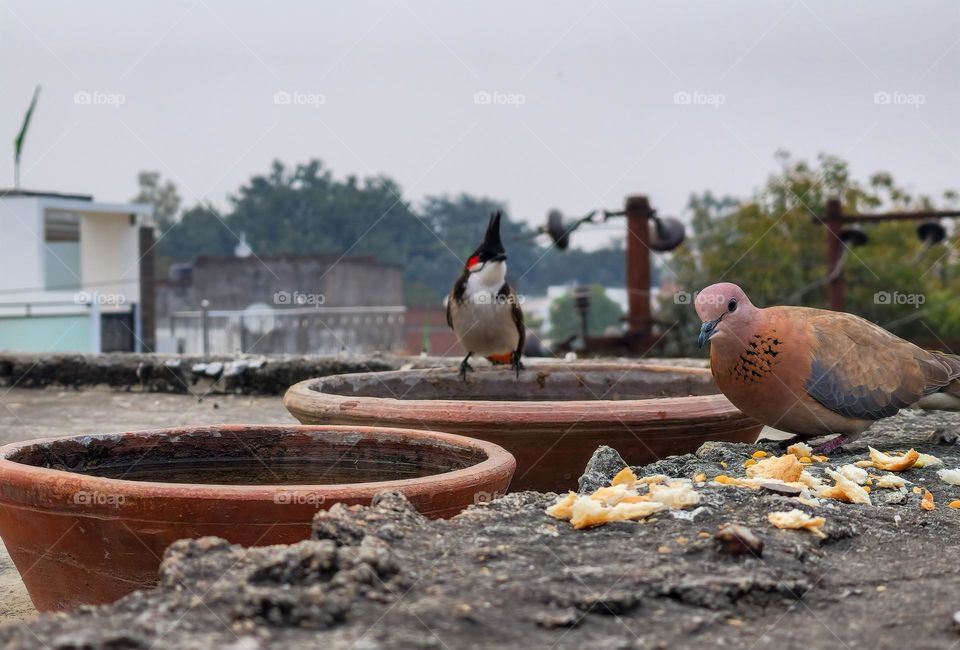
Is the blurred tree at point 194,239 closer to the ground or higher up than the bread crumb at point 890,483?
higher up

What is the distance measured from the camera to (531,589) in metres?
1.83

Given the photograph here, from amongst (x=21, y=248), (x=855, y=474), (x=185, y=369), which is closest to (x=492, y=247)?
(x=855, y=474)

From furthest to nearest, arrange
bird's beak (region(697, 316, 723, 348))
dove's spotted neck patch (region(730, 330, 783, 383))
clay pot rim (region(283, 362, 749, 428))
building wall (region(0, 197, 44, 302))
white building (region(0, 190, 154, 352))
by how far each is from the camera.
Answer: building wall (region(0, 197, 44, 302)) < white building (region(0, 190, 154, 352)) < clay pot rim (region(283, 362, 749, 428)) < dove's spotted neck patch (region(730, 330, 783, 383)) < bird's beak (region(697, 316, 723, 348))

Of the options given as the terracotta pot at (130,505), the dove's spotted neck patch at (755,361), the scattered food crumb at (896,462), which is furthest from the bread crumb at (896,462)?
the terracotta pot at (130,505)

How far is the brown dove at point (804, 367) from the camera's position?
10.8 feet

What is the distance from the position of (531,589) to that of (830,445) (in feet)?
6.64

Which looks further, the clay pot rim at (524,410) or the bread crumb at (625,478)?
the clay pot rim at (524,410)

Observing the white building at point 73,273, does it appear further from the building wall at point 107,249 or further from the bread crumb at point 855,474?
the bread crumb at point 855,474

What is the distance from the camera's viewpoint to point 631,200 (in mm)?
11281
